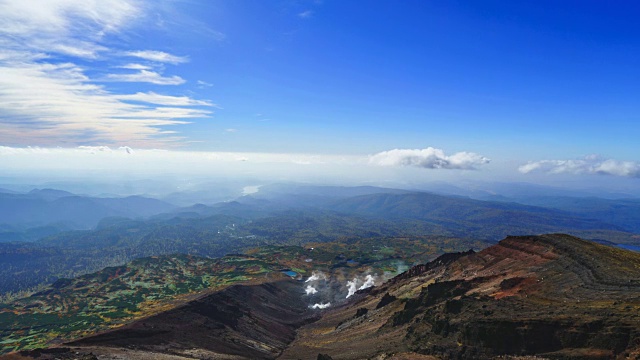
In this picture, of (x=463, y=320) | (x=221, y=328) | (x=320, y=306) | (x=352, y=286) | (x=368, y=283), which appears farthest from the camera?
(x=368, y=283)

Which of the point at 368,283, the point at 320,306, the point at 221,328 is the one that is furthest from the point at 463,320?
the point at 368,283

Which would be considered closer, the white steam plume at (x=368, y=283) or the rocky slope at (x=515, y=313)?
the rocky slope at (x=515, y=313)

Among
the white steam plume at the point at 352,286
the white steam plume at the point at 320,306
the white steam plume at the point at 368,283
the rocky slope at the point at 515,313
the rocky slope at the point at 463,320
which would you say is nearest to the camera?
the rocky slope at the point at 515,313

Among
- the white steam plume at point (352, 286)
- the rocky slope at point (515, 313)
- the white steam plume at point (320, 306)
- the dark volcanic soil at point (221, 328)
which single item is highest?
the rocky slope at point (515, 313)

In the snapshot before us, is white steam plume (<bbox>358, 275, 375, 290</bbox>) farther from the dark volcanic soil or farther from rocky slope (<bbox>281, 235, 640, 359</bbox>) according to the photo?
rocky slope (<bbox>281, 235, 640, 359</bbox>)

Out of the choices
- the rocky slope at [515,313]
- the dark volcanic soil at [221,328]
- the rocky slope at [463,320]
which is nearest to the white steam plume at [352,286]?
the dark volcanic soil at [221,328]

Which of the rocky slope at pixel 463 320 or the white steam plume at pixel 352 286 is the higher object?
the rocky slope at pixel 463 320

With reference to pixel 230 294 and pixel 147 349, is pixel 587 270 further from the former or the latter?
pixel 230 294

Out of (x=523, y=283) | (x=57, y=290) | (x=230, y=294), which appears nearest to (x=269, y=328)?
(x=230, y=294)

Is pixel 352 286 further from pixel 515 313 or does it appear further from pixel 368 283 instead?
pixel 515 313

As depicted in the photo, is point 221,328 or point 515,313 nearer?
point 515,313

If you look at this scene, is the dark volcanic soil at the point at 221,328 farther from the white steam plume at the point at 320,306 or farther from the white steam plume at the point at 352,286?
the white steam plume at the point at 352,286
